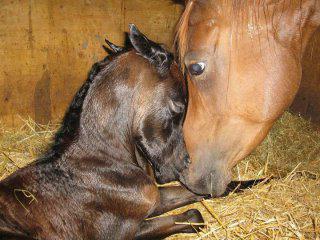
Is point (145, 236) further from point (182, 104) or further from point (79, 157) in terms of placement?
point (182, 104)

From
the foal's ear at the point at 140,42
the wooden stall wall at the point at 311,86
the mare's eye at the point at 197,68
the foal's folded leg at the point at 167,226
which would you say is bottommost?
the foal's folded leg at the point at 167,226

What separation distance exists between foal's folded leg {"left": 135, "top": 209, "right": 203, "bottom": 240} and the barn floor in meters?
0.07

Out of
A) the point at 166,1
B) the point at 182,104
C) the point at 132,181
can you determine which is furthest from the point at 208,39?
the point at 166,1

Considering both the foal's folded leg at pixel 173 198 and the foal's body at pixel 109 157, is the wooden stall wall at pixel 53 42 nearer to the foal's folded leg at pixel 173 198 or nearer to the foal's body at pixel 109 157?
the foal's body at pixel 109 157

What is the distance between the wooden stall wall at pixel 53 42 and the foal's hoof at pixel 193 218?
2.15 metres

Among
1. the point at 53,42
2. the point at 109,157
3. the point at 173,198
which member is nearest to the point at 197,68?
the point at 109,157

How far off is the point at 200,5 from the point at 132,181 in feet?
4.00

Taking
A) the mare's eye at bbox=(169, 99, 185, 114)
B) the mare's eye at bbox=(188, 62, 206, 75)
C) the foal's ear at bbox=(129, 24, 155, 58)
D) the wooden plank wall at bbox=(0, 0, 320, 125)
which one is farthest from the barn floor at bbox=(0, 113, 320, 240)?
the foal's ear at bbox=(129, 24, 155, 58)

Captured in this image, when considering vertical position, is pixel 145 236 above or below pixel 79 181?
below

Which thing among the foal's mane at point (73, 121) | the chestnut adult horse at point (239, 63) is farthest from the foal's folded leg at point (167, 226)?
the foal's mane at point (73, 121)

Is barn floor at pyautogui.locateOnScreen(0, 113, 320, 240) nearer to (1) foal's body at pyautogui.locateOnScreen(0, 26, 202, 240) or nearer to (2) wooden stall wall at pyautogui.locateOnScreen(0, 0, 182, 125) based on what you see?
(2) wooden stall wall at pyautogui.locateOnScreen(0, 0, 182, 125)

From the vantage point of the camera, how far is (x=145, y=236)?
9.25 feet

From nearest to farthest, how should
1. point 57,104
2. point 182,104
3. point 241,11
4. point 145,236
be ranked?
point 241,11
point 182,104
point 145,236
point 57,104

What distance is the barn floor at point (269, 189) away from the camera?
2748 mm
